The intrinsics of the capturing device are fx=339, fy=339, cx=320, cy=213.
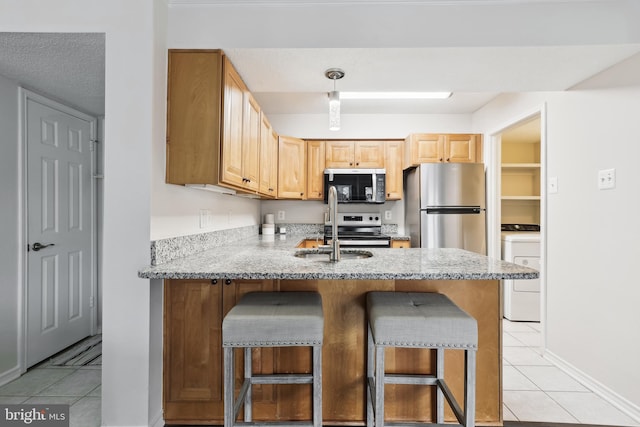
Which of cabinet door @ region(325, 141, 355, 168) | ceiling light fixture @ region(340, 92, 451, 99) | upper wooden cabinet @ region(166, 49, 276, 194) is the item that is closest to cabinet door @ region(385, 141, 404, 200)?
cabinet door @ region(325, 141, 355, 168)

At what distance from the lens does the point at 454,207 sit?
3529mm

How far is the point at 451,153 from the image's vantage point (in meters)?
3.80

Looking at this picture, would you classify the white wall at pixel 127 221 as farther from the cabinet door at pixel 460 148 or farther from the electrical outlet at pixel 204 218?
the cabinet door at pixel 460 148

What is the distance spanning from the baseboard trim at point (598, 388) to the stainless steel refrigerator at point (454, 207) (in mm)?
1239

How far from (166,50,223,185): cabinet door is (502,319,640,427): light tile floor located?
2133 millimetres

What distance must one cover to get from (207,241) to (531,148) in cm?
427

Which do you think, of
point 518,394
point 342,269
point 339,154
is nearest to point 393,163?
point 339,154

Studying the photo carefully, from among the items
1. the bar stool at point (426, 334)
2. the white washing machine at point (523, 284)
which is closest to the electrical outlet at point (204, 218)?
the bar stool at point (426, 334)

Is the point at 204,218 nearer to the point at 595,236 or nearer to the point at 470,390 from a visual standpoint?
the point at 470,390

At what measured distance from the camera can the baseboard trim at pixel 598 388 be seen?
1.89m

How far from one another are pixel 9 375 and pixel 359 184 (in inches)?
130

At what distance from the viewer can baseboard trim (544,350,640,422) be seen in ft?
6.22

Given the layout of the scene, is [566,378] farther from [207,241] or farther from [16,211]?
[16,211]

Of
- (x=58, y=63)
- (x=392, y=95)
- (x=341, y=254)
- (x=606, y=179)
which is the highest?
(x=392, y=95)
